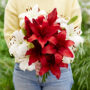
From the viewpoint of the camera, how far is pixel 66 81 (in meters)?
1.44

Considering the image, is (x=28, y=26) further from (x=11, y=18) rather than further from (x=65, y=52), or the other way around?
(x=11, y=18)

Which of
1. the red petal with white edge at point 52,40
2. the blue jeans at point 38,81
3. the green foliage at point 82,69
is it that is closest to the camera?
the red petal with white edge at point 52,40

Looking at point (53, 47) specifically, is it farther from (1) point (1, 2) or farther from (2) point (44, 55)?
(1) point (1, 2)

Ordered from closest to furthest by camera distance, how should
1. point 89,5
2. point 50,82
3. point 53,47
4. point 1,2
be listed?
1. point 53,47
2. point 50,82
3. point 89,5
4. point 1,2

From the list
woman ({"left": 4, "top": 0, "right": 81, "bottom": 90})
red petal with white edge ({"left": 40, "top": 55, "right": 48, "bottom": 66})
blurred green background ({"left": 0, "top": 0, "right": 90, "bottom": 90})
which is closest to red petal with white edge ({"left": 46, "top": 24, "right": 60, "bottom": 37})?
red petal with white edge ({"left": 40, "top": 55, "right": 48, "bottom": 66})

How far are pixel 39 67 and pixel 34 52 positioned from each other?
0.41 ft

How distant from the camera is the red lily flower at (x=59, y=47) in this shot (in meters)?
1.10

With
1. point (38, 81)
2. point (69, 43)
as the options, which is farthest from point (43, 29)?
point (38, 81)

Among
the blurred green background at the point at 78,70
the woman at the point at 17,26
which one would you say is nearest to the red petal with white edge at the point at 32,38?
the woman at the point at 17,26

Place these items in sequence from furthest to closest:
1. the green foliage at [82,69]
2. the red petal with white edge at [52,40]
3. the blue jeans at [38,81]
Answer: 1. the green foliage at [82,69]
2. the blue jeans at [38,81]
3. the red petal with white edge at [52,40]

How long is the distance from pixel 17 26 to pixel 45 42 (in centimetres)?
45

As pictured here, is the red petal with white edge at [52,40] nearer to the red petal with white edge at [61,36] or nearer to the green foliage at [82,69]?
the red petal with white edge at [61,36]

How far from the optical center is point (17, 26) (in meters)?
1.50

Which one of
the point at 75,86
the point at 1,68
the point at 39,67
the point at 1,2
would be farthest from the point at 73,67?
the point at 1,2
